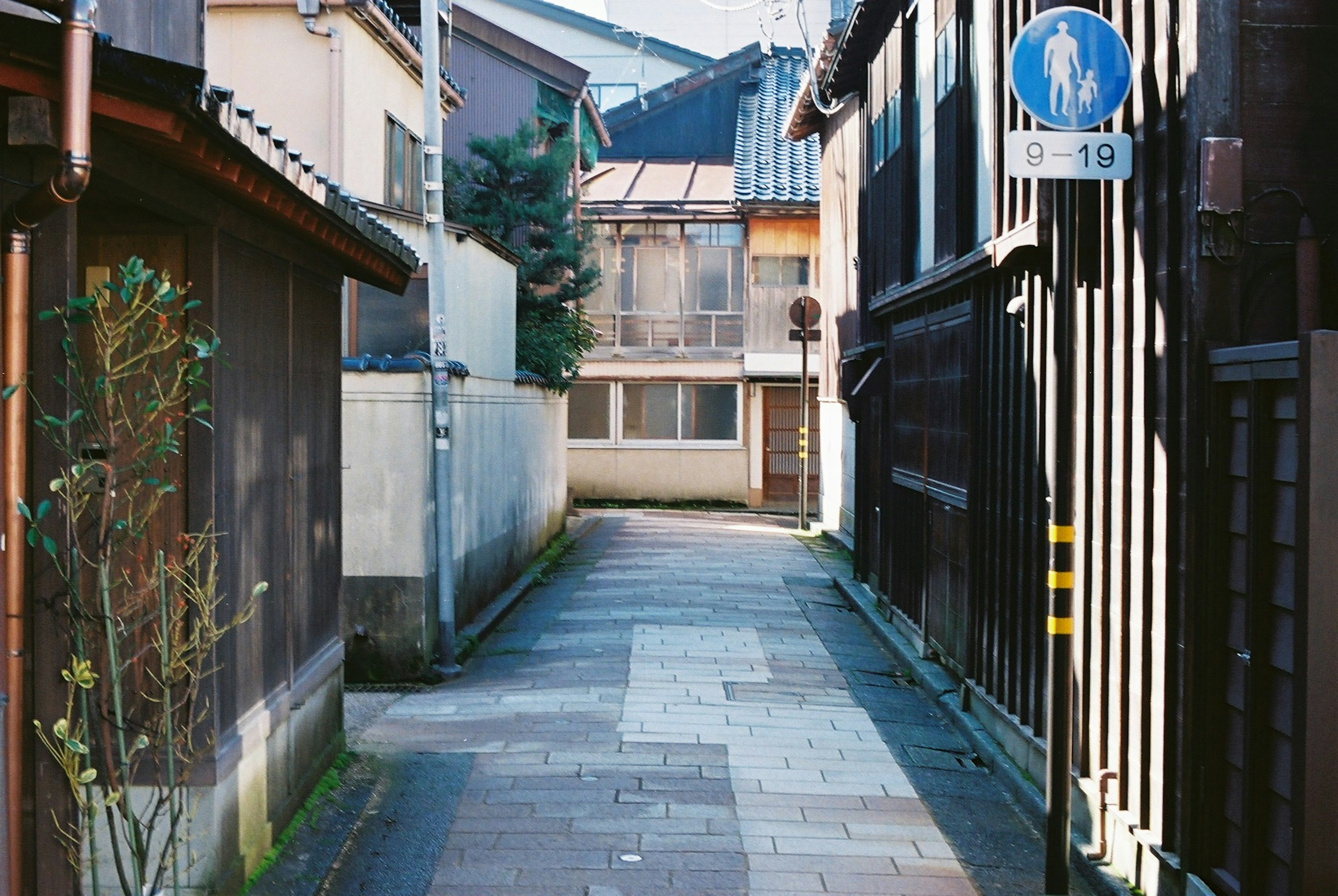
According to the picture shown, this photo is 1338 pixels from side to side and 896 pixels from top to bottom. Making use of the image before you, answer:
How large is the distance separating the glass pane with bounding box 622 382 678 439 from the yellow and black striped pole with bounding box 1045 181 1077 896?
2611cm

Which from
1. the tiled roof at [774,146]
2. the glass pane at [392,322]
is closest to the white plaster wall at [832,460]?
the tiled roof at [774,146]

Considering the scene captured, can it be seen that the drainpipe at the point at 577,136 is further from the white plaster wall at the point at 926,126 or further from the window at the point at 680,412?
the white plaster wall at the point at 926,126

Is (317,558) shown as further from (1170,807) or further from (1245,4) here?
(1245,4)

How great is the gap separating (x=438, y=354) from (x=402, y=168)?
309 inches

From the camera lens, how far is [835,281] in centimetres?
2459

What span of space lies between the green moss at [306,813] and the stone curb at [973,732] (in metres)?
4.40

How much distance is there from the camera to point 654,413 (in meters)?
32.8

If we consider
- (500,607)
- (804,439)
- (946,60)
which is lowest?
(500,607)

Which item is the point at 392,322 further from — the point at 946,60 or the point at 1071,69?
the point at 1071,69

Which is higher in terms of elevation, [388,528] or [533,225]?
[533,225]

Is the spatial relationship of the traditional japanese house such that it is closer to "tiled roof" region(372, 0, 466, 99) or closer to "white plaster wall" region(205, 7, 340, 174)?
"tiled roof" region(372, 0, 466, 99)

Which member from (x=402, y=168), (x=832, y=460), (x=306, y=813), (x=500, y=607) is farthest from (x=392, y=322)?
(x=832, y=460)

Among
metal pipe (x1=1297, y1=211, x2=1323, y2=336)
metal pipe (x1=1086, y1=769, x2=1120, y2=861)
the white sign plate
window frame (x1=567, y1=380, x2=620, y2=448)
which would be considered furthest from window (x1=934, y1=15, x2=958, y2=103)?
window frame (x1=567, y1=380, x2=620, y2=448)

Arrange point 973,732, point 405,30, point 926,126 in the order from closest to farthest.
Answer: point 973,732 → point 926,126 → point 405,30
